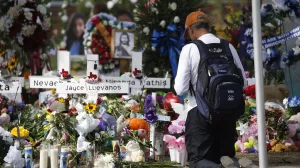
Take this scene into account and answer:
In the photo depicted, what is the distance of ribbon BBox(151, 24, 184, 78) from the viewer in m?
11.8

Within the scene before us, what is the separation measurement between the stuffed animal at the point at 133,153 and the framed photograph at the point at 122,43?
608 cm

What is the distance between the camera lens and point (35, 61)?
1327cm

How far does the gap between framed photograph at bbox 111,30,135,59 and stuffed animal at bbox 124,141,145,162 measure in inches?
239

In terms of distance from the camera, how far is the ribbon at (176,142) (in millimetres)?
8312

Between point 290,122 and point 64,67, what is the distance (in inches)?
116

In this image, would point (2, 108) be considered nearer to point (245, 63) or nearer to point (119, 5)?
point (245, 63)

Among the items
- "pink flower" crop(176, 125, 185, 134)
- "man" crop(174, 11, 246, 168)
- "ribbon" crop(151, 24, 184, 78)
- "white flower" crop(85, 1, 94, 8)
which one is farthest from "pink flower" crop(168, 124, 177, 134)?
"white flower" crop(85, 1, 94, 8)

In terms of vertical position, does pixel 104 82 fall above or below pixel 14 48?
below

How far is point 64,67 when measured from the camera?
9852 millimetres

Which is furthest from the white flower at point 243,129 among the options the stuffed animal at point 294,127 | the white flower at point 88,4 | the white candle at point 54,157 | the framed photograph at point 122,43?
the white flower at point 88,4

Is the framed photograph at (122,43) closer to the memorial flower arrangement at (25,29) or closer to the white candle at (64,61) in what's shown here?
the memorial flower arrangement at (25,29)

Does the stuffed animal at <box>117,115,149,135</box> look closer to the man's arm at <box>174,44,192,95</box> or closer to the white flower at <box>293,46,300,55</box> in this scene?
the man's arm at <box>174,44,192,95</box>

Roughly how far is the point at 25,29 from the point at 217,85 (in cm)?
659

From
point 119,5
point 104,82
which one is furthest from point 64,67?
point 119,5
